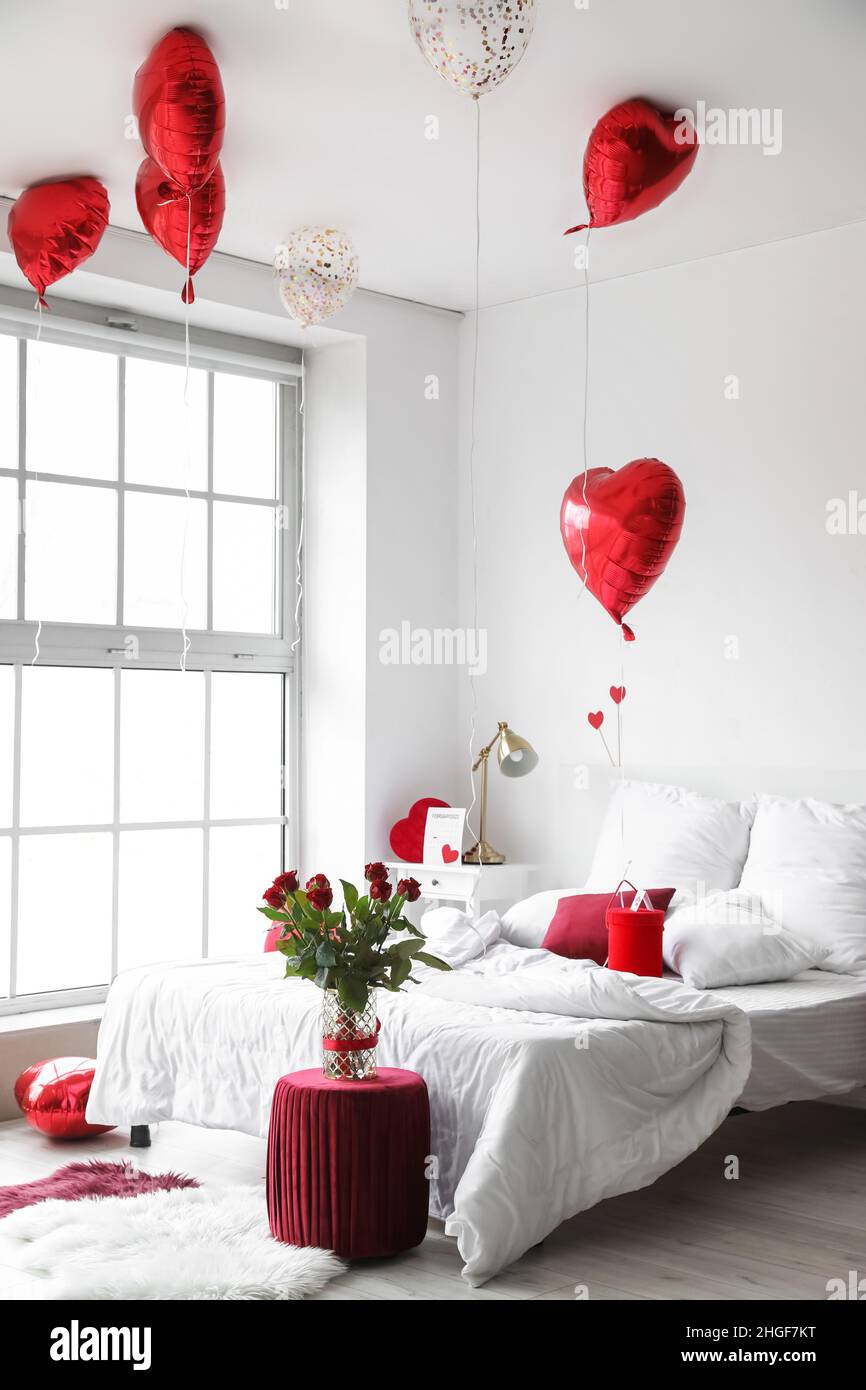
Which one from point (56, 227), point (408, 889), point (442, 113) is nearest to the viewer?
point (408, 889)

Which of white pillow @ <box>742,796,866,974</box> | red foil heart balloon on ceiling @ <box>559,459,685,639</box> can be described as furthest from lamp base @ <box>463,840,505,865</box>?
red foil heart balloon on ceiling @ <box>559,459,685,639</box>

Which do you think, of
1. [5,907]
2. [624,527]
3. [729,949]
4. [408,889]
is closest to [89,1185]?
[408,889]

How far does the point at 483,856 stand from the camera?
5133 millimetres

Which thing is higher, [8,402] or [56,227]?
[56,227]

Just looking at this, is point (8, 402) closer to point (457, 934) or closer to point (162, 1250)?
point (457, 934)

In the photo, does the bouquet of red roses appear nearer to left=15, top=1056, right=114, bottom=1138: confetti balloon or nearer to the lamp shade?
left=15, top=1056, right=114, bottom=1138: confetti balloon

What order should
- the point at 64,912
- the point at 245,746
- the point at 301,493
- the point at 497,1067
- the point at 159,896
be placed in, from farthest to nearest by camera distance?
the point at 301,493, the point at 245,746, the point at 159,896, the point at 64,912, the point at 497,1067

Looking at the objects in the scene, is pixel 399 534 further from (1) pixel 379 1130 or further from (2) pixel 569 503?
(1) pixel 379 1130

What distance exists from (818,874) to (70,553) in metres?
2.55

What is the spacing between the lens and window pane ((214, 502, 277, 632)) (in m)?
5.20

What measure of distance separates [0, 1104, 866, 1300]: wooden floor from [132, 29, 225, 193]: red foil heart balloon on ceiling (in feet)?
7.88

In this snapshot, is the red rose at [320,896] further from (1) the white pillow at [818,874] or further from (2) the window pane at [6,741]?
(2) the window pane at [6,741]

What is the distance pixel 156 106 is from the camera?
10.5 feet

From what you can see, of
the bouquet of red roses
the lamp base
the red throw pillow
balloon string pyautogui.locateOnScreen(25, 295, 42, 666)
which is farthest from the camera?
the lamp base
